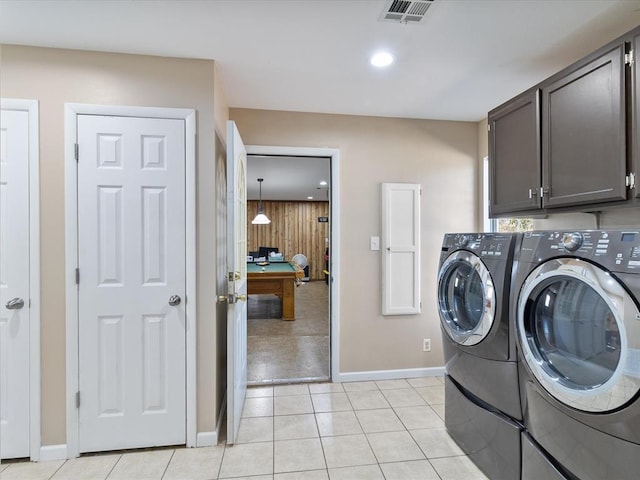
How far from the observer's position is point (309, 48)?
1975 mm

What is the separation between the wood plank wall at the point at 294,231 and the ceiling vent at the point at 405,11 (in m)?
8.21

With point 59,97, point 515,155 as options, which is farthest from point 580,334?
point 59,97

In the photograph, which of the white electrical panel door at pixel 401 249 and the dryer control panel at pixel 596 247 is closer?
the dryer control panel at pixel 596 247

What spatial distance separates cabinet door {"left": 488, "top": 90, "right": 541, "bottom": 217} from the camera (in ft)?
6.31

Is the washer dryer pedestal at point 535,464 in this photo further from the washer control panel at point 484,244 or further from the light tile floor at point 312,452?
the washer control panel at point 484,244

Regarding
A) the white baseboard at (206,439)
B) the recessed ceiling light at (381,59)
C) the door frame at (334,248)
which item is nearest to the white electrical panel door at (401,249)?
the door frame at (334,248)

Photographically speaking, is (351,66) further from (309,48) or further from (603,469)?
(603,469)

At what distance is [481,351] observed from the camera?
5.92ft

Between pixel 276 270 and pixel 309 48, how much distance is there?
3.73 metres

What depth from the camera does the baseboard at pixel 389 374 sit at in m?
3.03

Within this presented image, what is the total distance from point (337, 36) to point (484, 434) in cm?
237

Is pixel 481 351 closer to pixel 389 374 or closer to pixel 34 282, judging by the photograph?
pixel 389 374

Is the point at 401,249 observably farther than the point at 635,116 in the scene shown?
Yes

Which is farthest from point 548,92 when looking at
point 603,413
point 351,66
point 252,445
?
point 252,445
